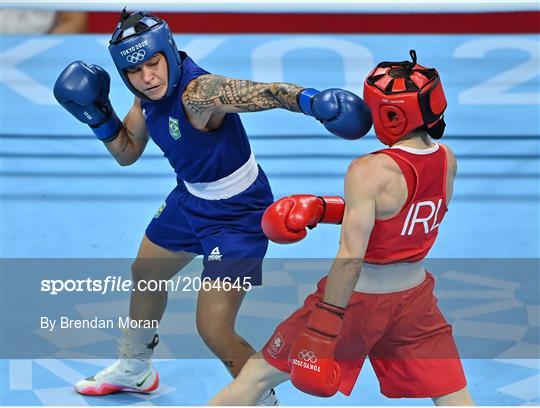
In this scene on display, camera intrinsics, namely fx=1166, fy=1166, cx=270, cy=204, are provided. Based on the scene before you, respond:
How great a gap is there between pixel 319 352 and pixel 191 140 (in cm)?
86

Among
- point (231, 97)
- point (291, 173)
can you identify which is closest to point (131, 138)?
point (231, 97)

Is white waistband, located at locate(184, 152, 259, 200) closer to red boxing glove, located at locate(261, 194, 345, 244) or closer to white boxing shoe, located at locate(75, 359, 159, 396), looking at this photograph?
red boxing glove, located at locate(261, 194, 345, 244)

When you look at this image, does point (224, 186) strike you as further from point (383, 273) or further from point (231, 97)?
point (383, 273)

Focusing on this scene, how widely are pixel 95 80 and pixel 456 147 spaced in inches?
103

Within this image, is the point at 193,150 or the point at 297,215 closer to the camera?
the point at 297,215

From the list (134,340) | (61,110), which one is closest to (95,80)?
(134,340)

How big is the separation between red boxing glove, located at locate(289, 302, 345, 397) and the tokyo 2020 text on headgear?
0.49m

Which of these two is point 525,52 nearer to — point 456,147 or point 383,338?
point 456,147

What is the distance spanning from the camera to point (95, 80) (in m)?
3.76

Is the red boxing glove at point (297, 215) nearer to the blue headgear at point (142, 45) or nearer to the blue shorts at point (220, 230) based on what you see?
the blue shorts at point (220, 230)

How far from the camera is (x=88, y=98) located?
3.71m

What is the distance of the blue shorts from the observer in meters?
3.51

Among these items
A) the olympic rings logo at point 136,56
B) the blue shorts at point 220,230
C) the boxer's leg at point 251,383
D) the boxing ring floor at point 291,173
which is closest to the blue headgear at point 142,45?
the olympic rings logo at point 136,56

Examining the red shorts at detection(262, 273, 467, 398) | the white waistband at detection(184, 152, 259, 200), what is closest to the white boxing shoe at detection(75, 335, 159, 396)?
the white waistband at detection(184, 152, 259, 200)
